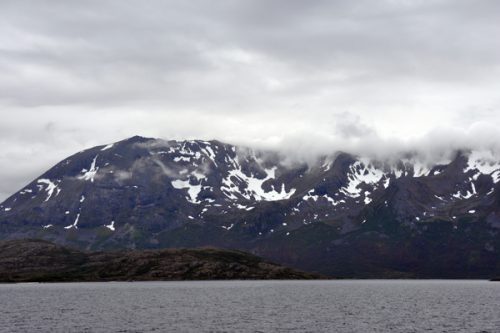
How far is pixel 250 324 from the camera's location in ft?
465

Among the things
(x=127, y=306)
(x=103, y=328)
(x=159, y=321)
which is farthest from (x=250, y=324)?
(x=127, y=306)

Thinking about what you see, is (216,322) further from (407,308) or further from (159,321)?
(407,308)

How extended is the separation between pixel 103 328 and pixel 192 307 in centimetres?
5732

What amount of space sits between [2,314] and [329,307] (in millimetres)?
89325

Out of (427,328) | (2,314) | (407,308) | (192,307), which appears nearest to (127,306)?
(192,307)

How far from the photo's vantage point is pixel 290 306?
634 ft

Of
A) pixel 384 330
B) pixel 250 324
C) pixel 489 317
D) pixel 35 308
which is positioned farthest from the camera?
pixel 35 308

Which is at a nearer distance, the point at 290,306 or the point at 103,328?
the point at 103,328

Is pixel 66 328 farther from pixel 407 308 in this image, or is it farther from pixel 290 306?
pixel 407 308

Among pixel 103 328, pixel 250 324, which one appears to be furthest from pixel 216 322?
pixel 103 328

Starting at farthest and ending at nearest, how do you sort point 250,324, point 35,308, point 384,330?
1. point 35,308
2. point 250,324
3. point 384,330

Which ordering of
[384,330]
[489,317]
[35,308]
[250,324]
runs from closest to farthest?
[384,330], [250,324], [489,317], [35,308]

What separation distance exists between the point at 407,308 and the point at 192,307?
6126 centimetres

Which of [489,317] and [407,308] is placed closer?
[489,317]
